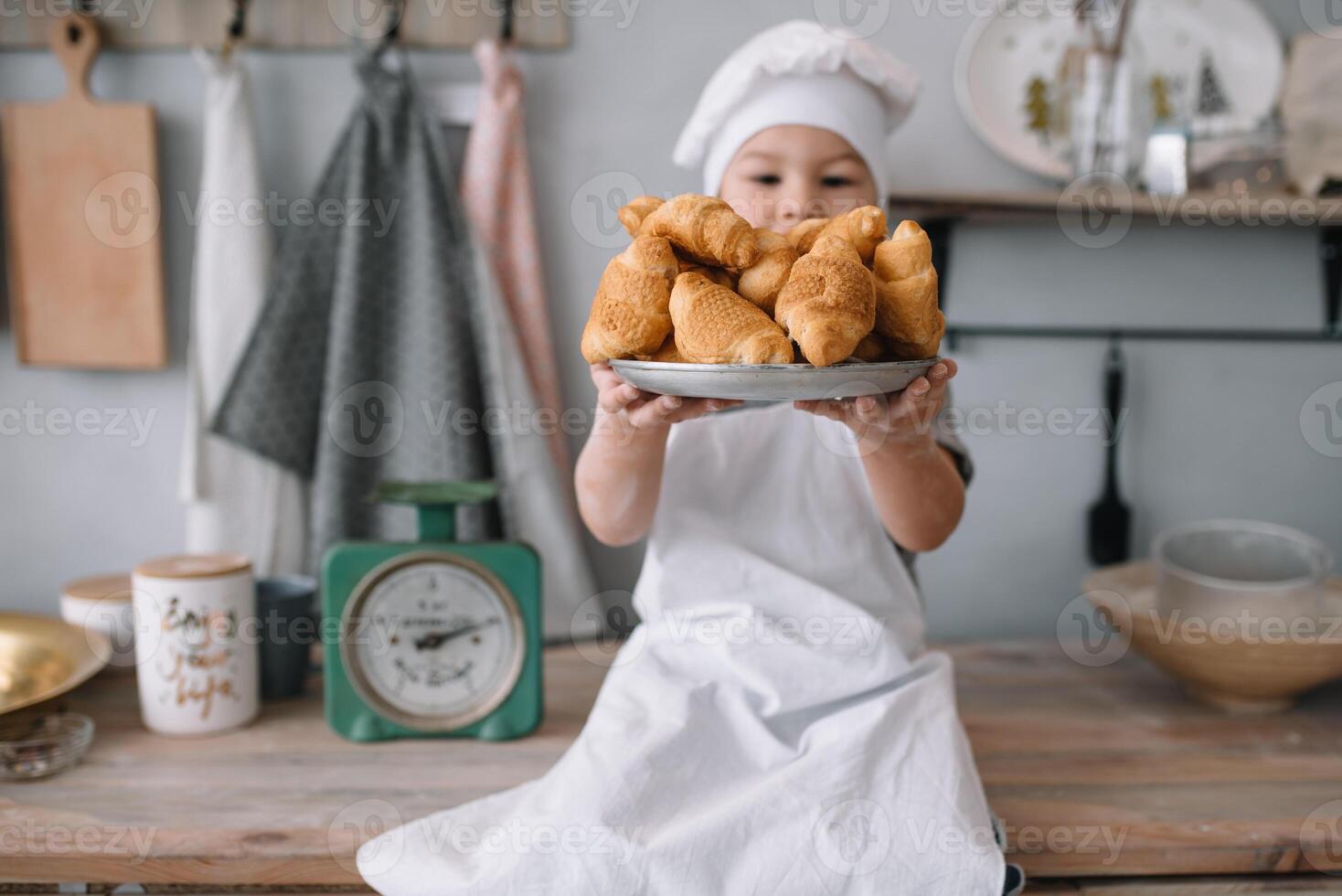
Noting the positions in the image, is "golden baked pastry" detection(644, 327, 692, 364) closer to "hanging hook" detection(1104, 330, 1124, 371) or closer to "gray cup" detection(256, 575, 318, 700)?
"gray cup" detection(256, 575, 318, 700)

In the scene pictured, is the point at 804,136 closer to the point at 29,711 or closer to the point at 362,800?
the point at 362,800

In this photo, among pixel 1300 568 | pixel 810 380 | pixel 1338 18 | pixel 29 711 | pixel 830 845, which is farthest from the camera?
pixel 1338 18

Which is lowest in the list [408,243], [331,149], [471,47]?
[408,243]

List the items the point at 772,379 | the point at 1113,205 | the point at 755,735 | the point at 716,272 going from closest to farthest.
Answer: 1. the point at 772,379
2. the point at 716,272
3. the point at 755,735
4. the point at 1113,205

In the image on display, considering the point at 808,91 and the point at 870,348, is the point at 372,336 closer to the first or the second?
the point at 808,91

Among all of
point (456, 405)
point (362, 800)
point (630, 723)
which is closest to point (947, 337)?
point (456, 405)

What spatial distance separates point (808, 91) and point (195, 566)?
81 centimetres

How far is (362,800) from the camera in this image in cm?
92

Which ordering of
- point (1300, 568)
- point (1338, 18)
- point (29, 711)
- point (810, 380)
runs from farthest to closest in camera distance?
point (1338, 18), point (1300, 568), point (29, 711), point (810, 380)

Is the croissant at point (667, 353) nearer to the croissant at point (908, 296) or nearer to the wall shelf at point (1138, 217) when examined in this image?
the croissant at point (908, 296)

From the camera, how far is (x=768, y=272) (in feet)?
2.23

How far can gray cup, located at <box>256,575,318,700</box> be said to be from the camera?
3.76 feet

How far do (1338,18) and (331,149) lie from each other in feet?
4.47

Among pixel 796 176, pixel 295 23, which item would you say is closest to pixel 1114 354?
pixel 796 176
